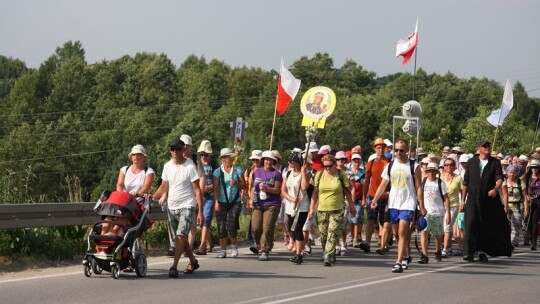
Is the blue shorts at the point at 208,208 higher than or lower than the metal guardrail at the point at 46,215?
higher

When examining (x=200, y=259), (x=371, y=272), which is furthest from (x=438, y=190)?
(x=200, y=259)

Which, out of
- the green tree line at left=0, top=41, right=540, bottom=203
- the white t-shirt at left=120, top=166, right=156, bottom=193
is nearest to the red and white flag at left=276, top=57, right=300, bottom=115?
the white t-shirt at left=120, top=166, right=156, bottom=193

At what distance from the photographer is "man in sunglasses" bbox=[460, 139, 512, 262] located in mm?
16969

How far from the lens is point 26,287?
12500 mm

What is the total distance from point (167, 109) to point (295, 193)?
305ft

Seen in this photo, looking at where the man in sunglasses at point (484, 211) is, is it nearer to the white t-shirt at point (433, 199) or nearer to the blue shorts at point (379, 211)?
the white t-shirt at point (433, 199)

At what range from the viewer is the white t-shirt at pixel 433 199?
17.0 metres

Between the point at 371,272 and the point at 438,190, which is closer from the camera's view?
the point at 371,272

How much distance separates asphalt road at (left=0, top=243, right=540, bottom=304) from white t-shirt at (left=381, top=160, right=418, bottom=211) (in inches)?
39.4

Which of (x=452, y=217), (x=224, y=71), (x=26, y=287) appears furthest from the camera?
(x=224, y=71)

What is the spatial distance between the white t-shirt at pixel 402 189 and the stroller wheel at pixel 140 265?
395 cm

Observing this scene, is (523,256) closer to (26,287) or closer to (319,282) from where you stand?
(319,282)

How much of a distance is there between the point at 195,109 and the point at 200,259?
304 ft

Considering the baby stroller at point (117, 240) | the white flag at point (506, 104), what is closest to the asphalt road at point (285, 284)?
the baby stroller at point (117, 240)
